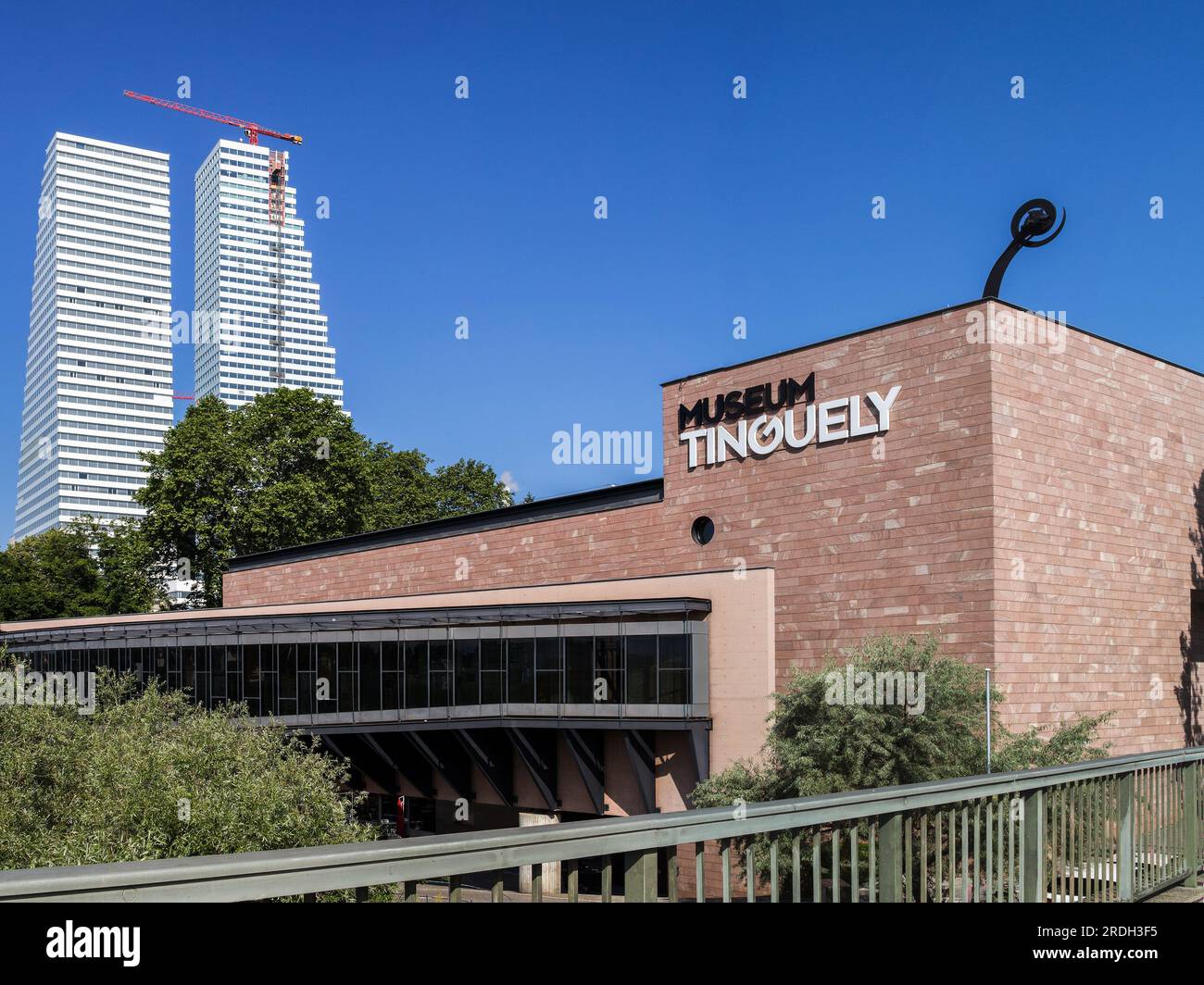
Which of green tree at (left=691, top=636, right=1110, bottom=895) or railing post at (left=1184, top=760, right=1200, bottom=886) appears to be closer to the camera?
railing post at (left=1184, top=760, right=1200, bottom=886)

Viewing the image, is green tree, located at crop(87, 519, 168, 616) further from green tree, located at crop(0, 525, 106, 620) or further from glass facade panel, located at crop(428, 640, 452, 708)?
glass facade panel, located at crop(428, 640, 452, 708)

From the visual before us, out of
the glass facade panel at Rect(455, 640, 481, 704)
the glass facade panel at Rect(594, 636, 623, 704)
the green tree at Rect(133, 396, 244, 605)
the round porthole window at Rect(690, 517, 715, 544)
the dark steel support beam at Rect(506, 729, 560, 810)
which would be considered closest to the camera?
the glass facade panel at Rect(594, 636, 623, 704)

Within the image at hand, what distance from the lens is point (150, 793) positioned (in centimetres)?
1975

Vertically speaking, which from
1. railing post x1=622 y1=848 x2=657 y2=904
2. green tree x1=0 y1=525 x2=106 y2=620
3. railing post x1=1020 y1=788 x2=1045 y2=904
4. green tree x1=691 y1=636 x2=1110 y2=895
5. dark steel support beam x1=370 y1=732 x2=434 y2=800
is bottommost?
dark steel support beam x1=370 y1=732 x2=434 y2=800

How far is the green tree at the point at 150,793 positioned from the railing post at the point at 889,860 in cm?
1447

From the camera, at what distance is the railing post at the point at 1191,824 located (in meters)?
8.84

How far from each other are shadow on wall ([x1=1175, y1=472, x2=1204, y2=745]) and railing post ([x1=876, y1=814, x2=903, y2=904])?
27246 mm

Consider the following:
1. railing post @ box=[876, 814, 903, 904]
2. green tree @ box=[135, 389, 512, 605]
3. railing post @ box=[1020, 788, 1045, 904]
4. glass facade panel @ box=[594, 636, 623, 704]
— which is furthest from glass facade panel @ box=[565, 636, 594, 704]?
green tree @ box=[135, 389, 512, 605]

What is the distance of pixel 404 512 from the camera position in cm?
7169

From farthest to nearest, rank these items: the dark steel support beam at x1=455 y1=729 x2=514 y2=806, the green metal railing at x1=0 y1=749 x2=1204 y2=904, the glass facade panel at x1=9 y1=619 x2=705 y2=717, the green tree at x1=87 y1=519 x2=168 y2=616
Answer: the green tree at x1=87 y1=519 x2=168 y2=616
the dark steel support beam at x1=455 y1=729 x2=514 y2=806
the glass facade panel at x1=9 y1=619 x2=705 y2=717
the green metal railing at x1=0 y1=749 x2=1204 y2=904

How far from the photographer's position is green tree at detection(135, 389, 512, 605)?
59.8 meters

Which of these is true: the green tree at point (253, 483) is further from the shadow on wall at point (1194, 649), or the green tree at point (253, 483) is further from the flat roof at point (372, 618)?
the shadow on wall at point (1194, 649)

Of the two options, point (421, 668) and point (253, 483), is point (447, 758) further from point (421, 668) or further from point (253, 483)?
point (253, 483)

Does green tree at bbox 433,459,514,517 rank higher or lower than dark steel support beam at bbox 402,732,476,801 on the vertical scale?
higher
